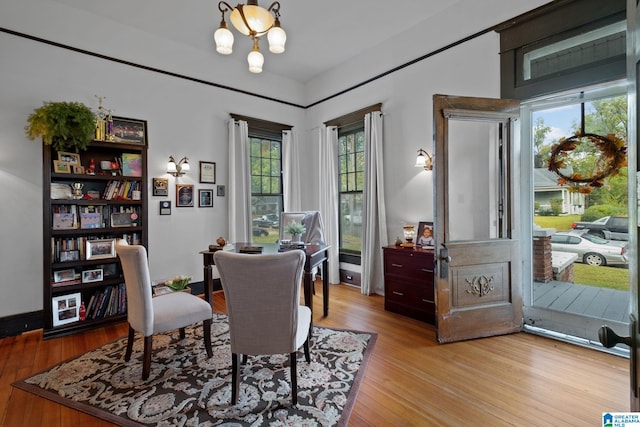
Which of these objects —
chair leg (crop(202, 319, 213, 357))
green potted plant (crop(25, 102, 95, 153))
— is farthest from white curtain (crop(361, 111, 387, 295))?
green potted plant (crop(25, 102, 95, 153))

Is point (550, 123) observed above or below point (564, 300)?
above

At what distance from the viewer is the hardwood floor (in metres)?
1.86

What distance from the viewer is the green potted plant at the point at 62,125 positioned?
298 cm

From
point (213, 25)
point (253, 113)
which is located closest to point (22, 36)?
point (213, 25)

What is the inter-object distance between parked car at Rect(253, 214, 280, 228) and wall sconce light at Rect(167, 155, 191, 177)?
1414mm

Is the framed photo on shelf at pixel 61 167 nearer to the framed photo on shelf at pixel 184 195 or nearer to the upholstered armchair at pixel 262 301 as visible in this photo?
the framed photo on shelf at pixel 184 195

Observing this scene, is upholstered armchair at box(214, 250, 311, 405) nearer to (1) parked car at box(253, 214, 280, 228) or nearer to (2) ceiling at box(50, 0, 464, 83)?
(2) ceiling at box(50, 0, 464, 83)

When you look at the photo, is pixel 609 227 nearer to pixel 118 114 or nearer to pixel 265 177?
pixel 265 177

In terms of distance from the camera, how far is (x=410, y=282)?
354cm

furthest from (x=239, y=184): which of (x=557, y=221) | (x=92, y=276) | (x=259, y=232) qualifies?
(x=557, y=221)

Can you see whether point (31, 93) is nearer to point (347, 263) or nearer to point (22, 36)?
point (22, 36)

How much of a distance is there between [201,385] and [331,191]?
3532mm

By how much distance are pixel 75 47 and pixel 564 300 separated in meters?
5.95

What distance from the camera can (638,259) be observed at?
801 mm
